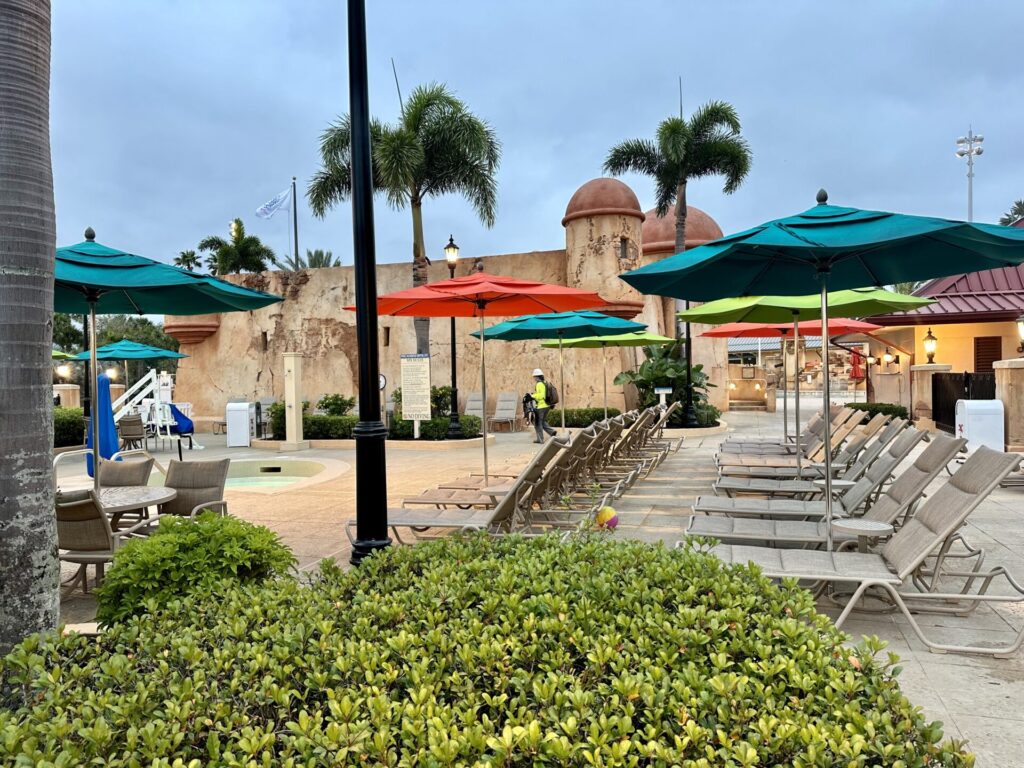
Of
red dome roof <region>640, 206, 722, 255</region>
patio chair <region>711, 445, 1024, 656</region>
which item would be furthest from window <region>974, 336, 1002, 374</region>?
patio chair <region>711, 445, 1024, 656</region>

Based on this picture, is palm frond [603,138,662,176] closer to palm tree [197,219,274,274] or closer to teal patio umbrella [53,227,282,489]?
palm tree [197,219,274,274]

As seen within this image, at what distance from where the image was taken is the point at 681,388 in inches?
695

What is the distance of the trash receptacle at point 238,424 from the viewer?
1642cm

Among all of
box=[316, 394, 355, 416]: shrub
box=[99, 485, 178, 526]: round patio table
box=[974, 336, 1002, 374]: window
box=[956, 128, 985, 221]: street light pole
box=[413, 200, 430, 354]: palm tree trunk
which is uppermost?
box=[956, 128, 985, 221]: street light pole

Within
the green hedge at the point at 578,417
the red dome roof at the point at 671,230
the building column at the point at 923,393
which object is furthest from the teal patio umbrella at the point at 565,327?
the red dome roof at the point at 671,230

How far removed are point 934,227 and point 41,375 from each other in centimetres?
439

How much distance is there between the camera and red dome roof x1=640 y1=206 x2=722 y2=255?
995 inches

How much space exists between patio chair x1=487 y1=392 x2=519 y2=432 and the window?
45.0 ft

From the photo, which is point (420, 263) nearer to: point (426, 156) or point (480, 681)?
point (426, 156)

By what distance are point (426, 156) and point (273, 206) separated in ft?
45.1

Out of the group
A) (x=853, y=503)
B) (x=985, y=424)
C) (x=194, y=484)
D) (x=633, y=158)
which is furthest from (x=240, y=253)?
(x=853, y=503)

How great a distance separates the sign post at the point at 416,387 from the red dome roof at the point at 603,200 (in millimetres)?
8792

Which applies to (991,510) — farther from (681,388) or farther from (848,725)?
(681,388)

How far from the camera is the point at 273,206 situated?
2994 centimetres
